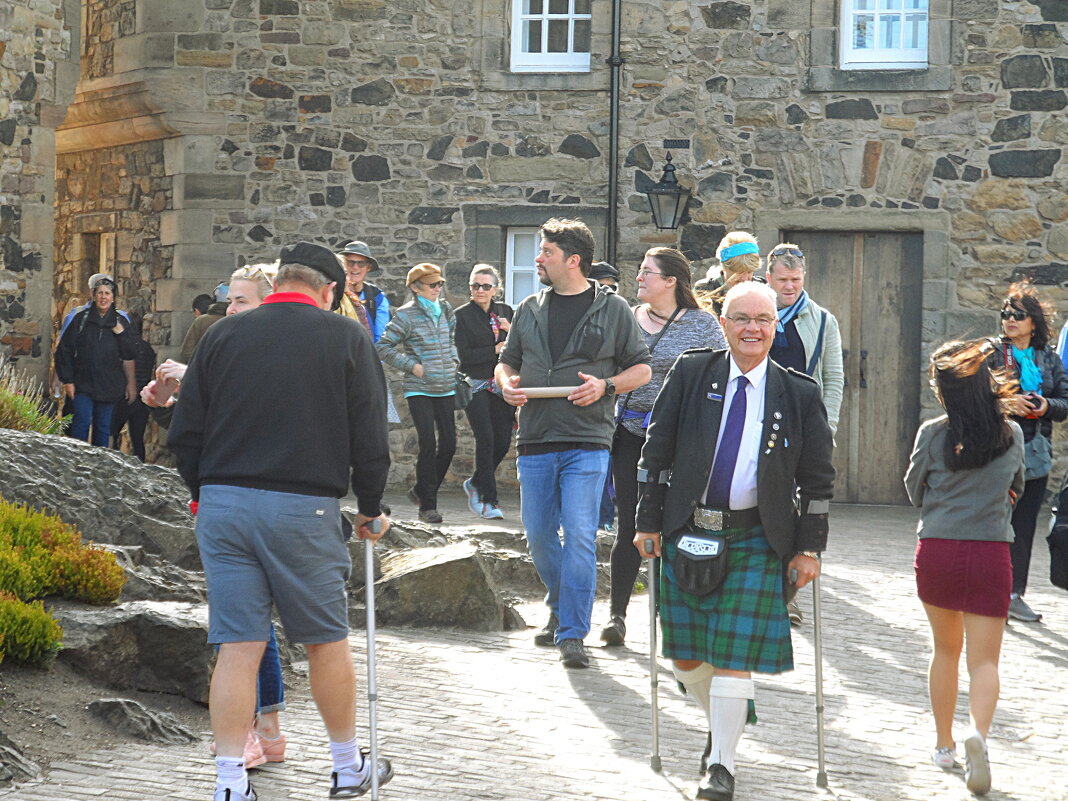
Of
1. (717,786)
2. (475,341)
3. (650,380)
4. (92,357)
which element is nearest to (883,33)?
(475,341)

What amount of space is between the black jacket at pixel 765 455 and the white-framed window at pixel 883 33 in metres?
9.98

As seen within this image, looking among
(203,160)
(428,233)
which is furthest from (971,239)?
(203,160)

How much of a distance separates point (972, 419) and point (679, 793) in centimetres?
170

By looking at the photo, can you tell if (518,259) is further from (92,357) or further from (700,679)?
(700,679)

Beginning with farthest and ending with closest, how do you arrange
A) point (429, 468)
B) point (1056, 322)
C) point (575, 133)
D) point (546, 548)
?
1. point (575, 133)
2. point (1056, 322)
3. point (429, 468)
4. point (546, 548)

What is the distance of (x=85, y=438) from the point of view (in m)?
13.9

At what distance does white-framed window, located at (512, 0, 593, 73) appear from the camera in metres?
15.2

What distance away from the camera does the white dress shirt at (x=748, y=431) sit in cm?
504

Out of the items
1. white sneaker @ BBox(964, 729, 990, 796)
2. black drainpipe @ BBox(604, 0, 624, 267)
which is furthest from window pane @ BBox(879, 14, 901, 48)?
white sneaker @ BBox(964, 729, 990, 796)

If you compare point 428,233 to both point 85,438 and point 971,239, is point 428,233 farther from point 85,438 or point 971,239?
point 971,239

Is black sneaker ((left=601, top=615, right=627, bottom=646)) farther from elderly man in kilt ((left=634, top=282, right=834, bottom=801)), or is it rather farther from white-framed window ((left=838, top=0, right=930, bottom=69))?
white-framed window ((left=838, top=0, right=930, bottom=69))

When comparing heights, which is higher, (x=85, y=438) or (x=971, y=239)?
(x=971, y=239)

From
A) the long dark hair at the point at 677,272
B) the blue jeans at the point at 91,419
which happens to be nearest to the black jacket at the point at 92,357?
the blue jeans at the point at 91,419

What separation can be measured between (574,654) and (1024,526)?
3.09m
